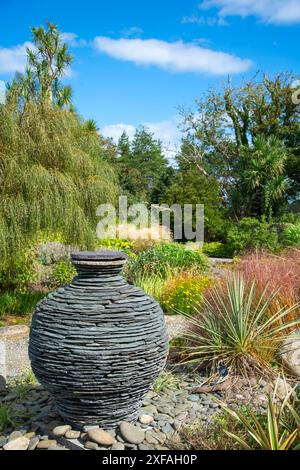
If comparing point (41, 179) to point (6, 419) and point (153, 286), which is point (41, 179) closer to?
point (153, 286)

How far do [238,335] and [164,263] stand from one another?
5.43 metres

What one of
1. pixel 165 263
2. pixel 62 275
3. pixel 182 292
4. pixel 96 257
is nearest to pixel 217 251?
pixel 165 263

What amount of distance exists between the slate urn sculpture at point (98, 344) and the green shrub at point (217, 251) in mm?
12569

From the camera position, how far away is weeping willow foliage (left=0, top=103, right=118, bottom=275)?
6.99 metres

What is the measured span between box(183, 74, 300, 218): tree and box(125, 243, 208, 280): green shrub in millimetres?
9629

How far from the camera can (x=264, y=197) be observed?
19.4 meters

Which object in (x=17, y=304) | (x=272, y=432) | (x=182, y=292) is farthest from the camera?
(x=17, y=304)

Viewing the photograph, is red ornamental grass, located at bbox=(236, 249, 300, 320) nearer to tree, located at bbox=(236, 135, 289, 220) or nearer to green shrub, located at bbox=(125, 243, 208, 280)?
green shrub, located at bbox=(125, 243, 208, 280)

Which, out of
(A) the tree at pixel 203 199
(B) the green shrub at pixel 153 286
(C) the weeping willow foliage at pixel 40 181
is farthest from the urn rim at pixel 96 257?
(A) the tree at pixel 203 199

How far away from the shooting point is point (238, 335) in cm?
411

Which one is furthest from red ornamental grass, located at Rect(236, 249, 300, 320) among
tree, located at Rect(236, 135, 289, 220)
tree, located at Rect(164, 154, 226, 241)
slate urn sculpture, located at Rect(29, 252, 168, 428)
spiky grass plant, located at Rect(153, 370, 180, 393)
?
tree, located at Rect(236, 135, 289, 220)

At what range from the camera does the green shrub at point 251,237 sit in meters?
14.0

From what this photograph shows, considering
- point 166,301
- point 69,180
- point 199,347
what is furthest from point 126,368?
point 69,180

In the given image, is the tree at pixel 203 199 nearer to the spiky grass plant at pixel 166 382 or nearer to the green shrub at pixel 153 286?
the green shrub at pixel 153 286
